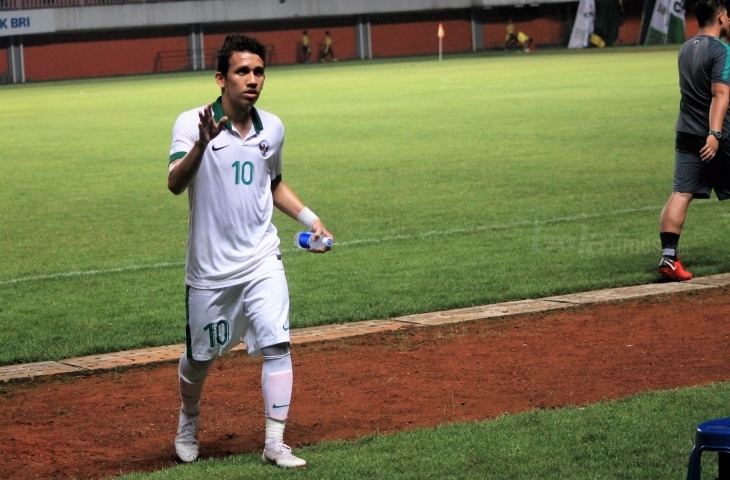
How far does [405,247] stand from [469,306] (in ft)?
8.85

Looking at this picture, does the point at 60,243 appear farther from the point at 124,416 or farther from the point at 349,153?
the point at 349,153

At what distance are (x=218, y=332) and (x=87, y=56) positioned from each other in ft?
194

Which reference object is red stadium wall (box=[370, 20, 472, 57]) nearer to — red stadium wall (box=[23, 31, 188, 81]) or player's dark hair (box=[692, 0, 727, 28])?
red stadium wall (box=[23, 31, 188, 81])

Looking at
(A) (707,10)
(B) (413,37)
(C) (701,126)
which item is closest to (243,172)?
(C) (701,126)

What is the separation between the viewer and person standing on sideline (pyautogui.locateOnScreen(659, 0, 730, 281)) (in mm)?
9344

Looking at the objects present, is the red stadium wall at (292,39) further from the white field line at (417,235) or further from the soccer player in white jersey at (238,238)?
the soccer player in white jersey at (238,238)

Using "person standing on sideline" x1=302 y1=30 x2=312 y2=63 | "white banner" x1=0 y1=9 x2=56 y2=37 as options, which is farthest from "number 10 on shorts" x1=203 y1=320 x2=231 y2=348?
"person standing on sideline" x1=302 y1=30 x2=312 y2=63

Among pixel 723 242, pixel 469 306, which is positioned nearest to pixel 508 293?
pixel 469 306

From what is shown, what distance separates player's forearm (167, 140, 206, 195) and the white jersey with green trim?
0.11 meters

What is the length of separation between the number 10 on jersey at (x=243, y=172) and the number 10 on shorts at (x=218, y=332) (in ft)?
2.01

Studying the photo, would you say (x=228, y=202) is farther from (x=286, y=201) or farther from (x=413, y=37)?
(x=413, y=37)

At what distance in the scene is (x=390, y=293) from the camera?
9.55 m

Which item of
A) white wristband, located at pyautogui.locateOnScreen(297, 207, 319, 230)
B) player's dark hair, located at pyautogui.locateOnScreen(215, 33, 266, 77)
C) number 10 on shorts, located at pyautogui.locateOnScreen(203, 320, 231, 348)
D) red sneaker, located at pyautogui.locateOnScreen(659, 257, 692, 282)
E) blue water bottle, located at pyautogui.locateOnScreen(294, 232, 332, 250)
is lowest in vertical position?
red sneaker, located at pyautogui.locateOnScreen(659, 257, 692, 282)

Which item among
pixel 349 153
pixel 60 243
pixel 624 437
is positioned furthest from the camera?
pixel 349 153
